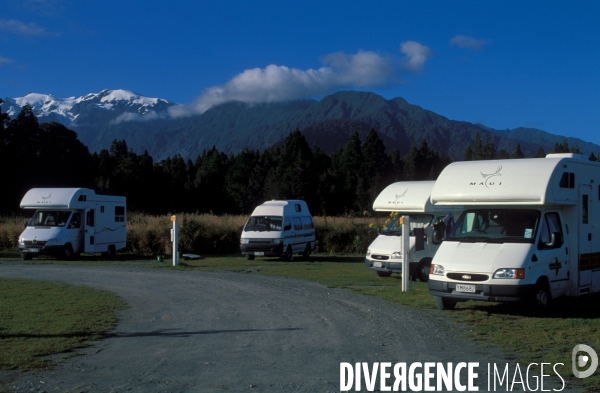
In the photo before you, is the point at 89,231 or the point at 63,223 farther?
the point at 89,231

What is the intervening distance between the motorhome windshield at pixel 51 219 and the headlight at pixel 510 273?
68.8 ft

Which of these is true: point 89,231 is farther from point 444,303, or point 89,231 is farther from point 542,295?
point 542,295

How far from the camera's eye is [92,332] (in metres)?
10.4

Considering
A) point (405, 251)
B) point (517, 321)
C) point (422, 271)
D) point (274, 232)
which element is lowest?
point (517, 321)

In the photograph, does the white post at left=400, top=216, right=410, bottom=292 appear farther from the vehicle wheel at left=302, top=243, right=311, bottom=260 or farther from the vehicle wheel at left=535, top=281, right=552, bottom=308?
the vehicle wheel at left=302, top=243, right=311, bottom=260

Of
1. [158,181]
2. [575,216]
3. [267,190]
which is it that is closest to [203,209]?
[158,181]

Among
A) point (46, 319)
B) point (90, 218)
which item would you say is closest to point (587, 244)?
point (46, 319)

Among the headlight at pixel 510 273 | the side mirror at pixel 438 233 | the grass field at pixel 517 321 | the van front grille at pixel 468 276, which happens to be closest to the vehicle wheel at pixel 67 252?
the grass field at pixel 517 321

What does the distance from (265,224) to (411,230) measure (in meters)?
9.33

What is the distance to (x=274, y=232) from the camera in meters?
26.5

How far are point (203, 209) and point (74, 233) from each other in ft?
167

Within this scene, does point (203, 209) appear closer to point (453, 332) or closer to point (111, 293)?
point (111, 293)

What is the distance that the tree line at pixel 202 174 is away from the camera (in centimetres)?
6084

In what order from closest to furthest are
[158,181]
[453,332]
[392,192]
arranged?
[453,332] < [392,192] < [158,181]
